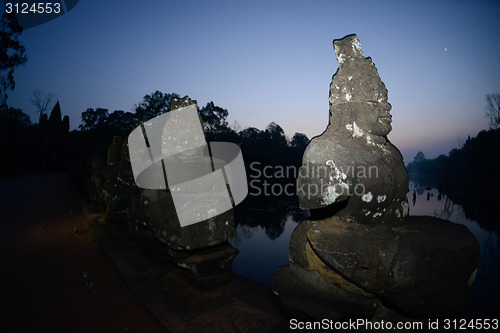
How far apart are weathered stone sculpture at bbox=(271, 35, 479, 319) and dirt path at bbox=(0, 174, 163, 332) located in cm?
191

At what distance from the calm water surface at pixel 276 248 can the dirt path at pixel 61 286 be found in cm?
568

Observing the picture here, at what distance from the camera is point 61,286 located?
12.2 feet

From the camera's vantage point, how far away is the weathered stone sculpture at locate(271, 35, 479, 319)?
1563 mm

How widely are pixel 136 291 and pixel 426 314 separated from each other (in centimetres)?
304

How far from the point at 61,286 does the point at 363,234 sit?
407 cm

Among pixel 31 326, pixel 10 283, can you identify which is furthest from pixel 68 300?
pixel 10 283

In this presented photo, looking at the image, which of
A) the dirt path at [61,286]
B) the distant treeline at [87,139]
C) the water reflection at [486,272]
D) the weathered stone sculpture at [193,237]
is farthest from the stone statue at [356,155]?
the distant treeline at [87,139]

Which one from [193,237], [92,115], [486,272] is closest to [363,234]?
[193,237]

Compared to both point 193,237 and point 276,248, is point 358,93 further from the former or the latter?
point 276,248

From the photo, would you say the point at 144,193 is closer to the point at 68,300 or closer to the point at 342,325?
the point at 68,300

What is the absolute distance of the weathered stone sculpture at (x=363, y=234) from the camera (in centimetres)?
156

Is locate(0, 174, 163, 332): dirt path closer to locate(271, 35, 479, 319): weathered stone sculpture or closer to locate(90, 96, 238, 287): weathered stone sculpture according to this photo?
locate(90, 96, 238, 287): weathered stone sculpture

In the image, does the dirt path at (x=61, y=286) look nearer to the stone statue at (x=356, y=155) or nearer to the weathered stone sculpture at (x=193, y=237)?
the weathered stone sculpture at (x=193, y=237)

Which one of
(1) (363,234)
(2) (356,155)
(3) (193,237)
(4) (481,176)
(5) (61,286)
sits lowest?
(4) (481,176)
